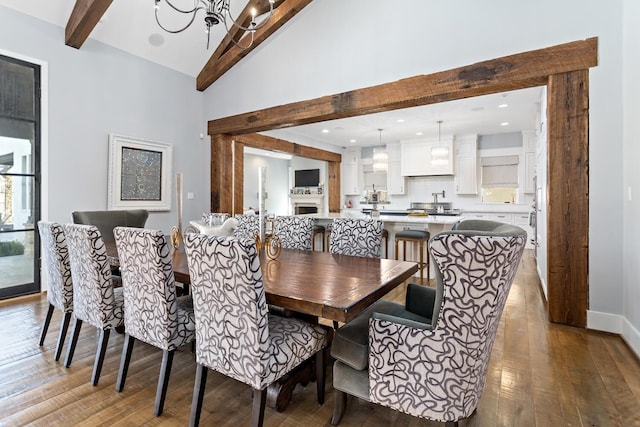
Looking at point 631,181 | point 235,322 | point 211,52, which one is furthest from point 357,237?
point 211,52

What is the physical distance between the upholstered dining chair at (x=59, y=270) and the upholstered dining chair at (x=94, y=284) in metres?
0.16

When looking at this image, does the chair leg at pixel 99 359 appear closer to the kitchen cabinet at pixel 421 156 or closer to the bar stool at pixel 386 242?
the bar stool at pixel 386 242

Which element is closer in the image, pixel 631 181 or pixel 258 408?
pixel 258 408

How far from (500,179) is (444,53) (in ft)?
15.8

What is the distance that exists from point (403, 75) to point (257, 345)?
3.30m

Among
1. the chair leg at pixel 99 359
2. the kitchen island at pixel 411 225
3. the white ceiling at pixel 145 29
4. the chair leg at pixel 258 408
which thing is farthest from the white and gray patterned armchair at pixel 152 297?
the white ceiling at pixel 145 29

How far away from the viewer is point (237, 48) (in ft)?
16.1

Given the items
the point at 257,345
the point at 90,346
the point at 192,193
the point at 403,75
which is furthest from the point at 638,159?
the point at 192,193

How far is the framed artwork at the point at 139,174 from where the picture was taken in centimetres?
453

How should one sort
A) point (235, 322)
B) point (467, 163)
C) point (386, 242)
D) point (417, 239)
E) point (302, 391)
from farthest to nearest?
point (467, 163)
point (386, 242)
point (417, 239)
point (302, 391)
point (235, 322)

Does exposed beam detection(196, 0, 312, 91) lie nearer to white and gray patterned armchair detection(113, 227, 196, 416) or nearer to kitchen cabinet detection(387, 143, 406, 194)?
white and gray patterned armchair detection(113, 227, 196, 416)

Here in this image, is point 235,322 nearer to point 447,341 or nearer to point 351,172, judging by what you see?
point 447,341

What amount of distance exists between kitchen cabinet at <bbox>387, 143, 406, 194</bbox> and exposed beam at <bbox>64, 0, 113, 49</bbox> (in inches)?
247

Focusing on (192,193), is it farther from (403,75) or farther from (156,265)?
(156,265)
